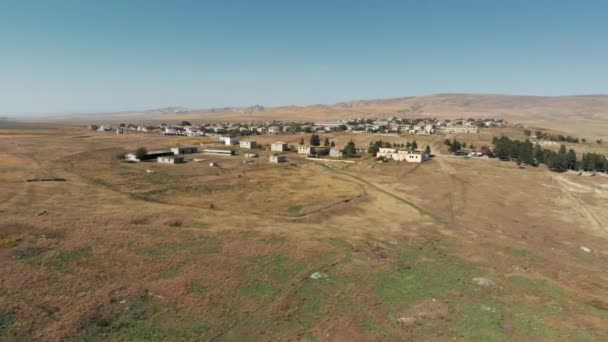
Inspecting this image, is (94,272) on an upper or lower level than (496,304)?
upper

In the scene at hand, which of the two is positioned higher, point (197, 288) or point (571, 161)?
point (571, 161)

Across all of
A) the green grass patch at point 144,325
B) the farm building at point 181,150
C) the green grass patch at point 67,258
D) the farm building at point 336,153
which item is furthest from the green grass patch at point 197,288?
the farm building at point 336,153

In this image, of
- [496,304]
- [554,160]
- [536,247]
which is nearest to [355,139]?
[554,160]

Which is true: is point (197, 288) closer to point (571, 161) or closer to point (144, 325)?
point (144, 325)

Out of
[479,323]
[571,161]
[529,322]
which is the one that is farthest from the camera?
[571,161]

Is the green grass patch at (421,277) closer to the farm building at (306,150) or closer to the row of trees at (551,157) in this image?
the row of trees at (551,157)

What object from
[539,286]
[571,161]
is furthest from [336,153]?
[539,286]

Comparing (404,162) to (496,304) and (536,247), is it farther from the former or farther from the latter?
(496,304)
